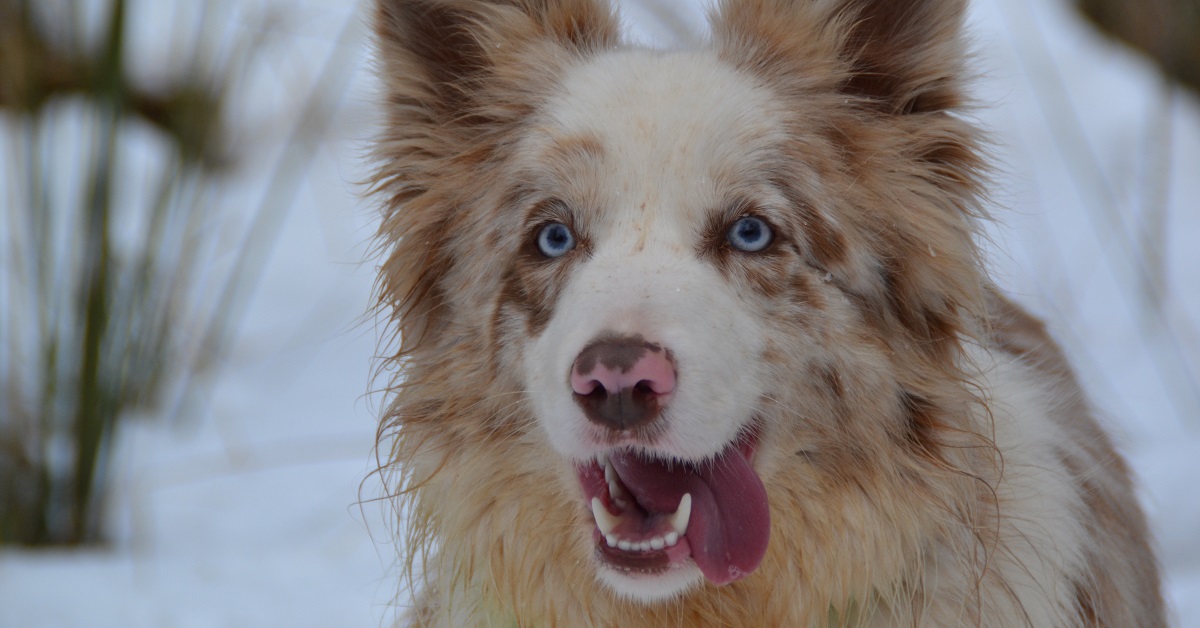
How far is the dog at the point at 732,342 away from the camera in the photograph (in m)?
2.75

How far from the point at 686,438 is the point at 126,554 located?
3.21m

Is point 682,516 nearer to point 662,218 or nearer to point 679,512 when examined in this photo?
point 679,512

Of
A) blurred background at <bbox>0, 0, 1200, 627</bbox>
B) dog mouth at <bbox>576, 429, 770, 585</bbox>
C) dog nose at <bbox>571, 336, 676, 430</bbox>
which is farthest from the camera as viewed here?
blurred background at <bbox>0, 0, 1200, 627</bbox>

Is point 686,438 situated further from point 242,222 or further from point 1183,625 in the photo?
point 242,222

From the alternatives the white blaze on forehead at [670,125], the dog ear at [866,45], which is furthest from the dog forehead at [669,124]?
the dog ear at [866,45]

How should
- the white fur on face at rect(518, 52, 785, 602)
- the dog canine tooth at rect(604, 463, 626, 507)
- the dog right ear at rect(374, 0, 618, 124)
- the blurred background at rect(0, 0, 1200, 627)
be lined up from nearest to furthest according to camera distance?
the white fur on face at rect(518, 52, 785, 602)
the dog canine tooth at rect(604, 463, 626, 507)
the dog right ear at rect(374, 0, 618, 124)
the blurred background at rect(0, 0, 1200, 627)

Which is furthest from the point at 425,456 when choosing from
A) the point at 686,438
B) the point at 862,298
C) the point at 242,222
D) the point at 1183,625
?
the point at 242,222

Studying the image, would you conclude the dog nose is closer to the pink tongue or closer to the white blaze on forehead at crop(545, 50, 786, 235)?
the pink tongue

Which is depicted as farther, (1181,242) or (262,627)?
(1181,242)

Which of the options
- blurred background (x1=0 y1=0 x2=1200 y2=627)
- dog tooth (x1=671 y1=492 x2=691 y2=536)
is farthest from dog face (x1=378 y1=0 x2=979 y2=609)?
blurred background (x1=0 y1=0 x2=1200 y2=627)

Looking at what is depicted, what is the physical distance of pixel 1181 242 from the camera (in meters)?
8.34

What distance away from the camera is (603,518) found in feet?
8.98

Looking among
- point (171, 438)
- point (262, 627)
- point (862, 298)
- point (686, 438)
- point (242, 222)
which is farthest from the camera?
point (242, 222)

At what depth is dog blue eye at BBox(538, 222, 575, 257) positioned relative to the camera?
9.74 feet
